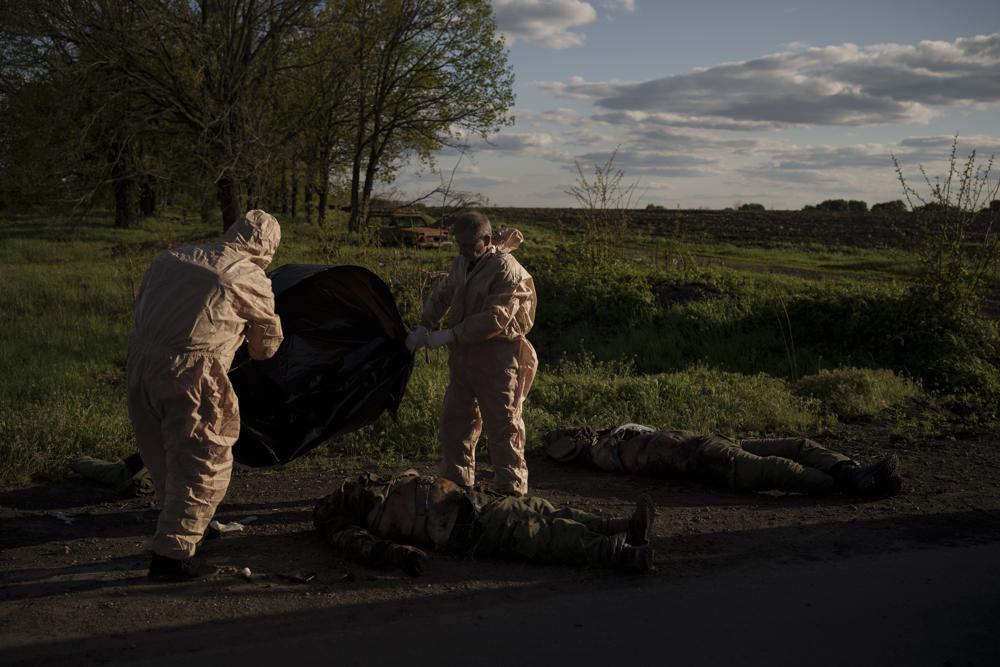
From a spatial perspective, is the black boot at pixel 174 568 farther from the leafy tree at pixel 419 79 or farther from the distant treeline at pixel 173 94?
the leafy tree at pixel 419 79

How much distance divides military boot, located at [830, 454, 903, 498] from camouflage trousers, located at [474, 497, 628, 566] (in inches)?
85.1

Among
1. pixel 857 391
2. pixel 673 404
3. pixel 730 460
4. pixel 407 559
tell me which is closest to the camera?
pixel 407 559

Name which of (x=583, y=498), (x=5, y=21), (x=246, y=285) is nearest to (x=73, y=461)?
(x=246, y=285)

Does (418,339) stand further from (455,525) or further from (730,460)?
(730,460)

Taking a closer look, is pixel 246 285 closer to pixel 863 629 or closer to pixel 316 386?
pixel 316 386

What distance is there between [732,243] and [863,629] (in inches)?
1206

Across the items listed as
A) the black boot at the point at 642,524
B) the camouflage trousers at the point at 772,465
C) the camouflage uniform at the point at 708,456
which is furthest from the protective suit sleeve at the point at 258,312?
the camouflage trousers at the point at 772,465

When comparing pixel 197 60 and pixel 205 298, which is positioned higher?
pixel 197 60

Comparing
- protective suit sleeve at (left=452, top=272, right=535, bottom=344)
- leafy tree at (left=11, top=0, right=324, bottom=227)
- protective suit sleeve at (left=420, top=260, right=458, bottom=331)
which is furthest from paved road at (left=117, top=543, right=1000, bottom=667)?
leafy tree at (left=11, top=0, right=324, bottom=227)

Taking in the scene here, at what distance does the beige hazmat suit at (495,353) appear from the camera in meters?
5.80

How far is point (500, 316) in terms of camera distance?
18.8 feet

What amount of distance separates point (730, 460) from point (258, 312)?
3.69m

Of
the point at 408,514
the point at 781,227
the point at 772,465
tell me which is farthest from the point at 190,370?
the point at 781,227

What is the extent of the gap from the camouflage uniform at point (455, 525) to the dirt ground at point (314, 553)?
0.34ft
